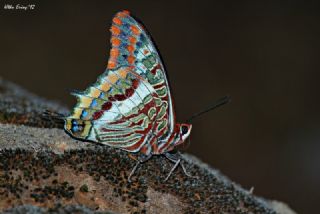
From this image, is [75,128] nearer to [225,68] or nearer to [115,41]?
[115,41]

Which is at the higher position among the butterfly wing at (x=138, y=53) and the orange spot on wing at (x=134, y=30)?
the orange spot on wing at (x=134, y=30)

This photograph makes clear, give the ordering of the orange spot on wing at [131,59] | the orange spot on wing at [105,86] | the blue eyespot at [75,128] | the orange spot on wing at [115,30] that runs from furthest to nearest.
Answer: the blue eyespot at [75,128]
the orange spot on wing at [105,86]
the orange spot on wing at [131,59]
the orange spot on wing at [115,30]

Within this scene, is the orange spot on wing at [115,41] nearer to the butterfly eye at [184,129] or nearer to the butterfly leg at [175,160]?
the butterfly eye at [184,129]

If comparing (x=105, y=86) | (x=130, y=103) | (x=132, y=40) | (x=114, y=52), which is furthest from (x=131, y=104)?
(x=132, y=40)

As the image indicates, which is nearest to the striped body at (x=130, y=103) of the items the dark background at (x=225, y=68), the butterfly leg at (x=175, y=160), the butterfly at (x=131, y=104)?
the butterfly at (x=131, y=104)

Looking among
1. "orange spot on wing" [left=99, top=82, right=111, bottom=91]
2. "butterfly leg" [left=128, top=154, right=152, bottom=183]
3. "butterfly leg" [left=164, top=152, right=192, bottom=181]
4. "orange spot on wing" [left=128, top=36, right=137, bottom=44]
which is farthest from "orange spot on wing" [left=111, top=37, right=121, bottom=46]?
"butterfly leg" [left=164, top=152, right=192, bottom=181]

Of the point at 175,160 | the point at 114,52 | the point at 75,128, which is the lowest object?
the point at 75,128

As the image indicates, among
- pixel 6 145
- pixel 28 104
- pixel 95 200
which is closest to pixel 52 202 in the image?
pixel 95 200

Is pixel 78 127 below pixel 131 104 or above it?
below
